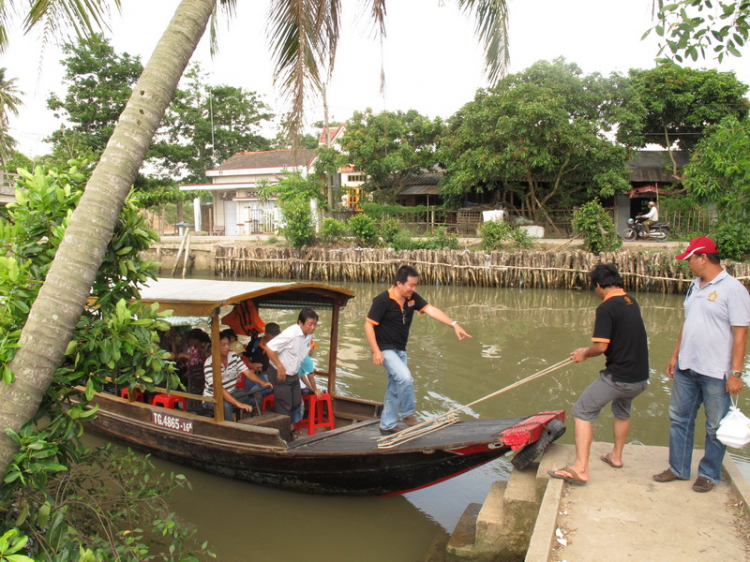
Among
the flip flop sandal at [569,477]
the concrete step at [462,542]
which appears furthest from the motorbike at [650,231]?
the flip flop sandal at [569,477]

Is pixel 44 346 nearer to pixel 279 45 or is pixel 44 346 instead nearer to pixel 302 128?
pixel 302 128

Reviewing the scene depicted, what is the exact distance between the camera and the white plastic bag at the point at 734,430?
3771 mm

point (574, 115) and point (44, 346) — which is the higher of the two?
point (574, 115)

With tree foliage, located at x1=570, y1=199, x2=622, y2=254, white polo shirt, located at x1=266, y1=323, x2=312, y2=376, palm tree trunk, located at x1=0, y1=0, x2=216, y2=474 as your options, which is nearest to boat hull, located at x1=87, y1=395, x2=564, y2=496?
white polo shirt, located at x1=266, y1=323, x2=312, y2=376

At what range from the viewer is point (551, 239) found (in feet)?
77.0

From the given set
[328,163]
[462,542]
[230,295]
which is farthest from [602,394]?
[328,163]

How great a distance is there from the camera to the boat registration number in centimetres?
593

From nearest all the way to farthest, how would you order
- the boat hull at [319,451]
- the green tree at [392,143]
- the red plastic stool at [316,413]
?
the boat hull at [319,451] < the red plastic stool at [316,413] < the green tree at [392,143]

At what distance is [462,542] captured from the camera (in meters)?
4.62

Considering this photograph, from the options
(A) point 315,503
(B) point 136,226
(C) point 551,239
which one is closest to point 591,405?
(A) point 315,503

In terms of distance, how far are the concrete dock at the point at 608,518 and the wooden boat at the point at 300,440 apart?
14.6 inches

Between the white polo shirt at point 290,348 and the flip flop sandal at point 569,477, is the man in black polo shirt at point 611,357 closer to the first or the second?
the flip flop sandal at point 569,477

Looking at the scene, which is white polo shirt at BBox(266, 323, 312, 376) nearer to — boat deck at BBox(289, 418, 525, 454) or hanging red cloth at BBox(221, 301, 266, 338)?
boat deck at BBox(289, 418, 525, 454)

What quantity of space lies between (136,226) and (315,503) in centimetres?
326
